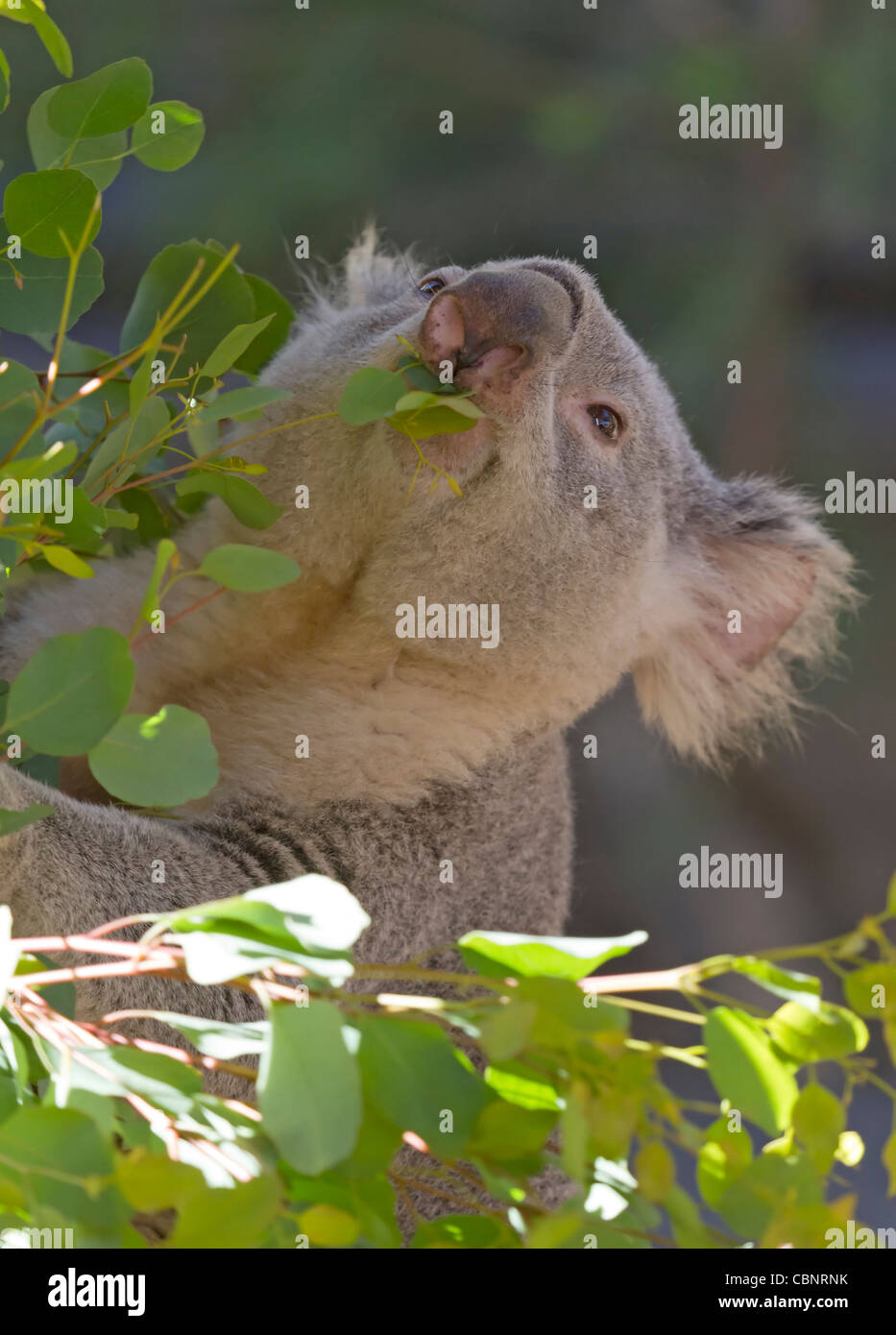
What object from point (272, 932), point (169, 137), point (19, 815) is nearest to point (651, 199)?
point (169, 137)

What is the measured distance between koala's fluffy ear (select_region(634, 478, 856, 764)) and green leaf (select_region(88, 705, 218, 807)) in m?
1.07

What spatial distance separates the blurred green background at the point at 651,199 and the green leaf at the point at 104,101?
2.98 m

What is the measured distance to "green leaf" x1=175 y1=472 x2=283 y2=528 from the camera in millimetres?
1007

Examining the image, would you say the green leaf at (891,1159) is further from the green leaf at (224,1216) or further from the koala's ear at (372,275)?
the koala's ear at (372,275)

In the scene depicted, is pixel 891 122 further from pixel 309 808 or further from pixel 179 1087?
pixel 179 1087

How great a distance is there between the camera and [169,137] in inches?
38.8

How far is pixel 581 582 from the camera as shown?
150 centimetres

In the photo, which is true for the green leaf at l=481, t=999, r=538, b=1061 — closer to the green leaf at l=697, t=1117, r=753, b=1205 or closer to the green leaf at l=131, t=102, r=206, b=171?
the green leaf at l=697, t=1117, r=753, b=1205

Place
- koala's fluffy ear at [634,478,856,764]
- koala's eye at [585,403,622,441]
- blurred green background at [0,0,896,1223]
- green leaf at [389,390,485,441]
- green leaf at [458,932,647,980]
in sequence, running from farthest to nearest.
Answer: blurred green background at [0,0,896,1223] < koala's fluffy ear at [634,478,856,764] < koala's eye at [585,403,622,441] < green leaf at [389,390,485,441] < green leaf at [458,932,647,980]

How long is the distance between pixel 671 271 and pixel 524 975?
3.63 meters

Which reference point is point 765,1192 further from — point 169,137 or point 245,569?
point 169,137

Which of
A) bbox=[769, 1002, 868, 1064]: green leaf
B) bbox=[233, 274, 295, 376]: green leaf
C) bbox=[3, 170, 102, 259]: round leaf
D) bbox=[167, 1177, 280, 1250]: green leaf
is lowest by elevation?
bbox=[167, 1177, 280, 1250]: green leaf

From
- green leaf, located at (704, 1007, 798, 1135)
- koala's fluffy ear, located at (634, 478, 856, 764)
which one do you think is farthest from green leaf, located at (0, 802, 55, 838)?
koala's fluffy ear, located at (634, 478, 856, 764)

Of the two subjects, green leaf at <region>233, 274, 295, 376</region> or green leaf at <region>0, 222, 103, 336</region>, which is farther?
green leaf at <region>233, 274, 295, 376</region>
